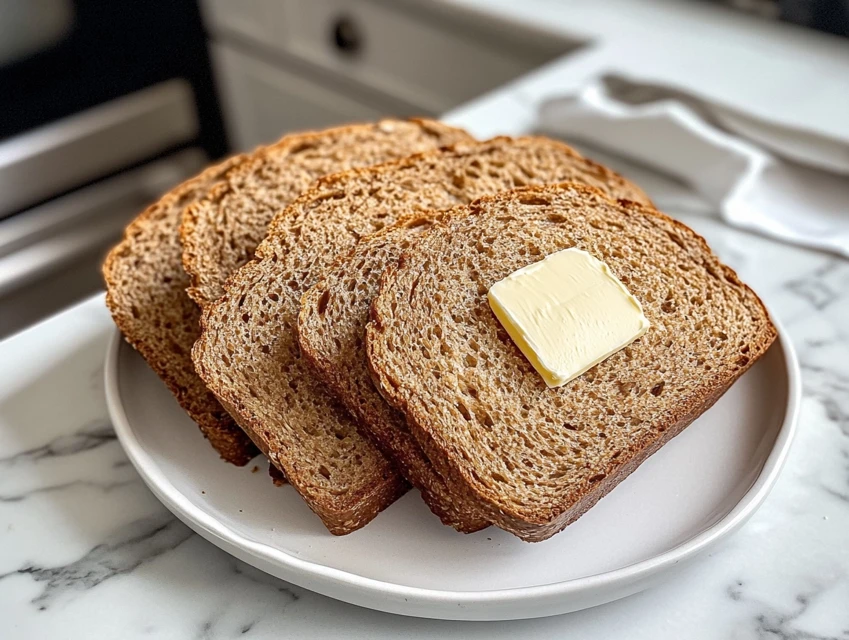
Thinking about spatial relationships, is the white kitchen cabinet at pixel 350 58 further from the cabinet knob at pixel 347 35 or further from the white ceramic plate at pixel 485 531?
the white ceramic plate at pixel 485 531

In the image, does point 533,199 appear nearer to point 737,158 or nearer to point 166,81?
point 737,158

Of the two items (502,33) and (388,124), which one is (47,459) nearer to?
(388,124)

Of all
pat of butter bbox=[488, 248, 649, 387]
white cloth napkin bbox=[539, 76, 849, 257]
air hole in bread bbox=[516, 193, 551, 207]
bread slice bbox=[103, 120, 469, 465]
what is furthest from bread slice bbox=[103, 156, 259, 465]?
white cloth napkin bbox=[539, 76, 849, 257]

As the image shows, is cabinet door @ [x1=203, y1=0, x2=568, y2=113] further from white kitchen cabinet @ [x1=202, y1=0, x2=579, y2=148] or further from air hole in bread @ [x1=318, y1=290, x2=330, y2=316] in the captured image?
air hole in bread @ [x1=318, y1=290, x2=330, y2=316]

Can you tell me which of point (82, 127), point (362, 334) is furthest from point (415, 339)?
point (82, 127)

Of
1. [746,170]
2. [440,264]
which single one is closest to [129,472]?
[440,264]

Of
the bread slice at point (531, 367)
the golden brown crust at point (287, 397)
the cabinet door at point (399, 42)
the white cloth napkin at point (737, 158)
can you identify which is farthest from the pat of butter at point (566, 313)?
the cabinet door at point (399, 42)

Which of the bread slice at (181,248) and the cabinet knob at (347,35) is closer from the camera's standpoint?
the bread slice at (181,248)
